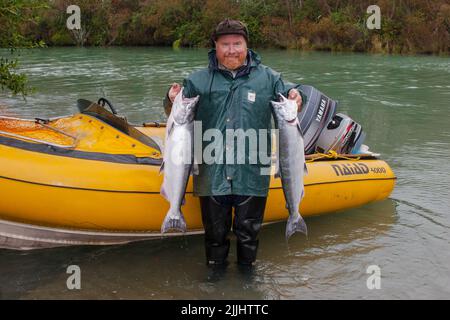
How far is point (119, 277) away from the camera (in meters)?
4.43

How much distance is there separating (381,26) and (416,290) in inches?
1214

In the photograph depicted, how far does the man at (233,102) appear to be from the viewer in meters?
3.92

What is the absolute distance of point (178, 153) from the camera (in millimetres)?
3900

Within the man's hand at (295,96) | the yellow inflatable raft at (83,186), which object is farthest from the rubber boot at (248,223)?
the man's hand at (295,96)

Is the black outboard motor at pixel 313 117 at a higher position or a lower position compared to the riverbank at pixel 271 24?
lower

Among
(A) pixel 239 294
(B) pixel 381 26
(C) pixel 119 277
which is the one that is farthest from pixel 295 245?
(B) pixel 381 26

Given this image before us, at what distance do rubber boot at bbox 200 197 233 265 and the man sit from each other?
0.09 ft

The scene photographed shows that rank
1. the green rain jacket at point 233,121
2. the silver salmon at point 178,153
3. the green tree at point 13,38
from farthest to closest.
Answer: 1. the green tree at point 13,38
2. the green rain jacket at point 233,121
3. the silver salmon at point 178,153

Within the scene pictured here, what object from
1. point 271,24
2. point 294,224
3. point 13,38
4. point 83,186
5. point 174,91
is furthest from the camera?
point 271,24

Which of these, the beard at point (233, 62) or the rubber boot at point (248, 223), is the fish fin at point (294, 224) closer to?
the rubber boot at point (248, 223)

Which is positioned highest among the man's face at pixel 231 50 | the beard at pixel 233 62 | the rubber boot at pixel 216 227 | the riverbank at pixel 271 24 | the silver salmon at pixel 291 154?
the riverbank at pixel 271 24

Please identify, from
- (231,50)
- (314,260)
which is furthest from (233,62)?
(314,260)

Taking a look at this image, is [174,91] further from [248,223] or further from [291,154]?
[248,223]

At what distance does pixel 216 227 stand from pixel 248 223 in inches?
10.0
